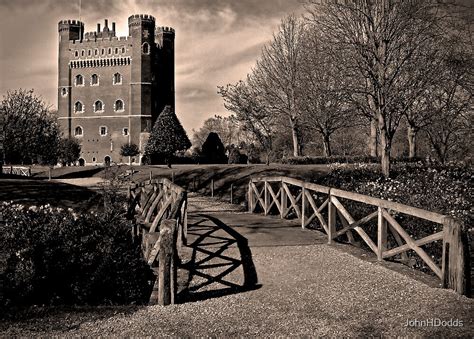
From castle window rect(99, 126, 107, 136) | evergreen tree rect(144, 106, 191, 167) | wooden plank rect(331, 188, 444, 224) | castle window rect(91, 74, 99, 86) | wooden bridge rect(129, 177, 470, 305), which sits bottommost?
wooden bridge rect(129, 177, 470, 305)

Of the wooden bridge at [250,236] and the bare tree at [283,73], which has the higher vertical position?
the bare tree at [283,73]

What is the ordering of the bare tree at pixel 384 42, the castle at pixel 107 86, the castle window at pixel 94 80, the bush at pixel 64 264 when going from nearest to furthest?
the bush at pixel 64 264 → the bare tree at pixel 384 42 → the castle at pixel 107 86 → the castle window at pixel 94 80

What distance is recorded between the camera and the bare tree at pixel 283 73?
31375mm

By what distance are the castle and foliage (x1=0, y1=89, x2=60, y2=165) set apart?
994 inches

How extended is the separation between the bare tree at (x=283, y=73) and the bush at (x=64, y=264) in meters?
23.4

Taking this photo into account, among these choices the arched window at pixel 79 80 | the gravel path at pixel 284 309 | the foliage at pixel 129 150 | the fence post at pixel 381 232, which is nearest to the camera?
the gravel path at pixel 284 309

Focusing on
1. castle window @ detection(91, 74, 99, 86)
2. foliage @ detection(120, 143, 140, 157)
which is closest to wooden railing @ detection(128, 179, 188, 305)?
foliage @ detection(120, 143, 140, 157)

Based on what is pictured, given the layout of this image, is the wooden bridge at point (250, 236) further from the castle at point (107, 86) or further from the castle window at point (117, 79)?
the castle window at point (117, 79)

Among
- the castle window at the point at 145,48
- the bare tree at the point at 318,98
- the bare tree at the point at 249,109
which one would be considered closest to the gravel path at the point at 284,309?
the bare tree at the point at 318,98

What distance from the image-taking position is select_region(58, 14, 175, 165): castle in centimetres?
6259

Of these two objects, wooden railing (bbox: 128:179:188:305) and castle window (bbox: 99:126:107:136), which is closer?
wooden railing (bbox: 128:179:188:305)

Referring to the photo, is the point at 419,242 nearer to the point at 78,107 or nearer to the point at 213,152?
the point at 213,152

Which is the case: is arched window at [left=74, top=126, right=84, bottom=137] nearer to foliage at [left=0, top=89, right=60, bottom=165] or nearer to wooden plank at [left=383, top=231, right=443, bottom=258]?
foliage at [left=0, top=89, right=60, bottom=165]

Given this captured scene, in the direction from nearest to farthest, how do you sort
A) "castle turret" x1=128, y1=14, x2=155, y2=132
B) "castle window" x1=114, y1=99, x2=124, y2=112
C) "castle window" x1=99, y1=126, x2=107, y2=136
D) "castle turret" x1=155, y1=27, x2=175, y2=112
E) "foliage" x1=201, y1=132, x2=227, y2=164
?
"foliage" x1=201, y1=132, x2=227, y2=164 → "castle turret" x1=128, y1=14, x2=155, y2=132 → "castle window" x1=99, y1=126, x2=107, y2=136 → "castle window" x1=114, y1=99, x2=124, y2=112 → "castle turret" x1=155, y1=27, x2=175, y2=112
